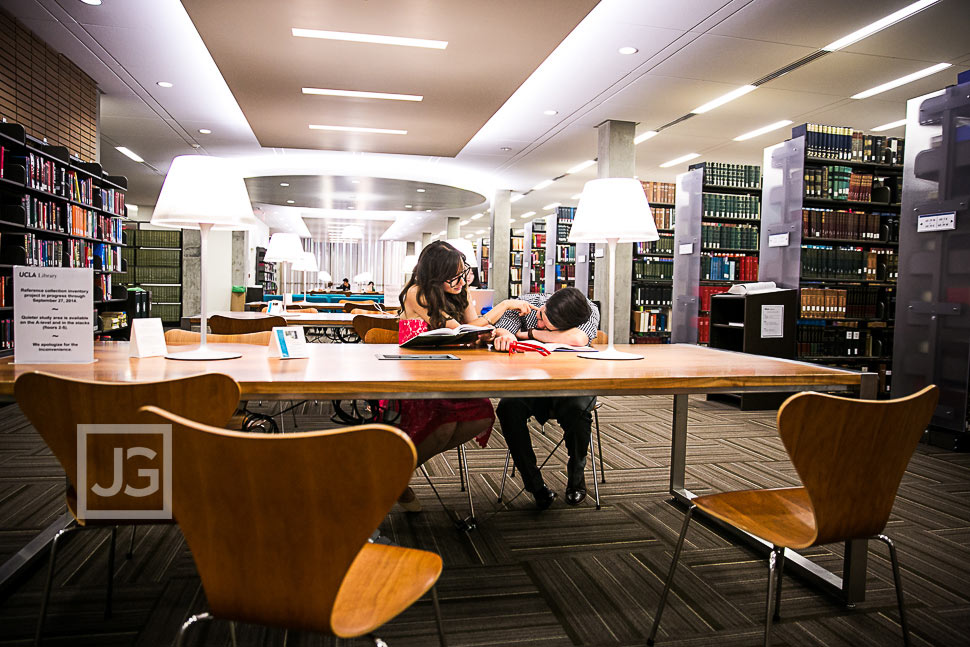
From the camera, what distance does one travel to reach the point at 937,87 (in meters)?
6.13

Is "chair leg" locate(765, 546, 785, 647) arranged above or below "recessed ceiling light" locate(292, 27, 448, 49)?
below

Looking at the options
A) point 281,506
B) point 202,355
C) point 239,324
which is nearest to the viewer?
point 281,506

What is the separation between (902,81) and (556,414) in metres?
5.59

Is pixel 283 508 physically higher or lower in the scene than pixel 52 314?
lower

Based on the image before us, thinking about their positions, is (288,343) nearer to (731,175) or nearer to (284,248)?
(284,248)

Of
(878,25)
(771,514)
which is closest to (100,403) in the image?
(771,514)

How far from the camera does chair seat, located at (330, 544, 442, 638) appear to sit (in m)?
1.01

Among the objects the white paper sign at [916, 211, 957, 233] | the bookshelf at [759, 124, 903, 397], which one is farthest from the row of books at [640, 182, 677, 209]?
the white paper sign at [916, 211, 957, 233]

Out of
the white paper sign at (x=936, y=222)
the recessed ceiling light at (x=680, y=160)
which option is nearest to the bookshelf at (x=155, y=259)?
the recessed ceiling light at (x=680, y=160)

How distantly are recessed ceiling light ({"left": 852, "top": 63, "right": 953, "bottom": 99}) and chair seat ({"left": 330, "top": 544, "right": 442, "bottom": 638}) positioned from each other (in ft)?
21.7

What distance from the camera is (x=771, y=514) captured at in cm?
165

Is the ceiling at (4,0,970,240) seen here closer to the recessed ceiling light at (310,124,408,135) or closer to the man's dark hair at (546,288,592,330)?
the recessed ceiling light at (310,124,408,135)

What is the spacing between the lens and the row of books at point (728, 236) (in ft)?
22.4

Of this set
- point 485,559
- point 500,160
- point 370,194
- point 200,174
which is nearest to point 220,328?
point 200,174
